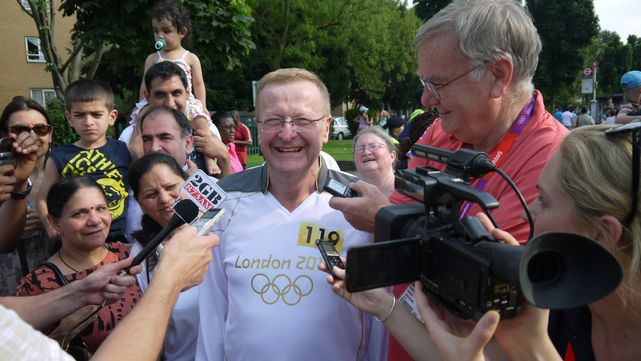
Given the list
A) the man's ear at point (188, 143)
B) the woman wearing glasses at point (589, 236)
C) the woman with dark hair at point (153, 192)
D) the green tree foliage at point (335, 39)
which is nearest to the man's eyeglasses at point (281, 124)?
the woman wearing glasses at point (589, 236)

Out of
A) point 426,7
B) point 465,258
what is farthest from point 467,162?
point 426,7

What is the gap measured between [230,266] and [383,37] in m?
34.2

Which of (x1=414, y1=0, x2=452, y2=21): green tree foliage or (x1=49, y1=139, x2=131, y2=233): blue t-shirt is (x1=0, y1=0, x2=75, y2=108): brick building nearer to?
(x1=414, y1=0, x2=452, y2=21): green tree foliage

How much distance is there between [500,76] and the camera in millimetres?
2029

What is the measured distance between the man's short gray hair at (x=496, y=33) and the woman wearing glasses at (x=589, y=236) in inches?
20.5

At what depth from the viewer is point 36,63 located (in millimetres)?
31812

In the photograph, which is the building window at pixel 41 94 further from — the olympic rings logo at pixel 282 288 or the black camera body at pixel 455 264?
the black camera body at pixel 455 264

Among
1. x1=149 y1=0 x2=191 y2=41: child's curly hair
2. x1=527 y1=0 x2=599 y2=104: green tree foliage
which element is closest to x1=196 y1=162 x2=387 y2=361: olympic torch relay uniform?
x1=149 y1=0 x2=191 y2=41: child's curly hair

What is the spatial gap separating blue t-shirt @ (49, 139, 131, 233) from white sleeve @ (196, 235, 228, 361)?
156 cm

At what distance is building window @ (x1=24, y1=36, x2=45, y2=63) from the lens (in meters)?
31.2

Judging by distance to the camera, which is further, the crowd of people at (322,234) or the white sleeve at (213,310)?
→ the white sleeve at (213,310)

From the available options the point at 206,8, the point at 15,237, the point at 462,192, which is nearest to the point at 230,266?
the point at 462,192

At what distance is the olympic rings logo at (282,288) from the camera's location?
2.12 meters

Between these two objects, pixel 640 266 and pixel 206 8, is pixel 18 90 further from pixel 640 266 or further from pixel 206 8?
pixel 640 266
